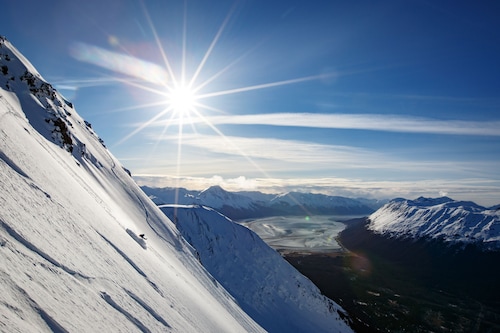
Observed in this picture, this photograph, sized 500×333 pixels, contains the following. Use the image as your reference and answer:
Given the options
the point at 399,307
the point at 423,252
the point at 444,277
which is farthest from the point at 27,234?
the point at 423,252

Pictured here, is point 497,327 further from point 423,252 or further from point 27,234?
point 27,234

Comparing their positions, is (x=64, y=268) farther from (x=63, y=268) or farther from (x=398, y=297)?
(x=398, y=297)

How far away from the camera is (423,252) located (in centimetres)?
18862

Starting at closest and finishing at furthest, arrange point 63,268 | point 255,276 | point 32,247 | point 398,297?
point 32,247, point 63,268, point 255,276, point 398,297

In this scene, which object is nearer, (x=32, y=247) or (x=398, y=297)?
(x=32, y=247)

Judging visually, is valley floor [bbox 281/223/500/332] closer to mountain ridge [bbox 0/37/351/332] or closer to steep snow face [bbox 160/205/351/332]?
steep snow face [bbox 160/205/351/332]

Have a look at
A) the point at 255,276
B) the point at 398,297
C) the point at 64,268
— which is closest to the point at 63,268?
the point at 64,268

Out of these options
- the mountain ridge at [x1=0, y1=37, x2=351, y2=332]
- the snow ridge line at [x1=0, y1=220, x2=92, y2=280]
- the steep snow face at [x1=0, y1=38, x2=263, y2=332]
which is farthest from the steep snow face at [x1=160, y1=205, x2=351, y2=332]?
the snow ridge line at [x1=0, y1=220, x2=92, y2=280]

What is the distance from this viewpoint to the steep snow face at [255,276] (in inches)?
2172

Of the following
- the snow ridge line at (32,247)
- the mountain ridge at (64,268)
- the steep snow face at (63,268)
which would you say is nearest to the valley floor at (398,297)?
the steep snow face at (63,268)

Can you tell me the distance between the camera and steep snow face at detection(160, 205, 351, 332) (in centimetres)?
5516

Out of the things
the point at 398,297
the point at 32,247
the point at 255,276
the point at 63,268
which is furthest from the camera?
the point at 398,297

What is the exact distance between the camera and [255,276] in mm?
62875

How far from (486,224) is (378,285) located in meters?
125
